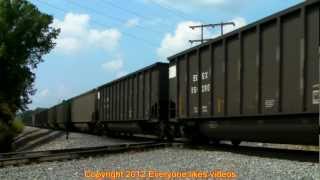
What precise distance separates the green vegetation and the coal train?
67.1 ft

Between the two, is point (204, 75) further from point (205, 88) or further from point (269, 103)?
point (269, 103)

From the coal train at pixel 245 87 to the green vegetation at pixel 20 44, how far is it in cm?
2044

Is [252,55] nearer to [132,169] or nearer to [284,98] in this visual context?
[284,98]

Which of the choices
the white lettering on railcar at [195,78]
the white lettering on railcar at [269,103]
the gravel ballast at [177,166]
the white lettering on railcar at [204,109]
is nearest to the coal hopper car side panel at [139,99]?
the white lettering on railcar at [195,78]

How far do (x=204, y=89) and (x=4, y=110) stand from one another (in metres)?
17.7

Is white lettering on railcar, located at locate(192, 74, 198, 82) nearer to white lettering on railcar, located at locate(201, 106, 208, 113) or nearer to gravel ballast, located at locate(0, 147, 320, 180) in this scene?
white lettering on railcar, located at locate(201, 106, 208, 113)

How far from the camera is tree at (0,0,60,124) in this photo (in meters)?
41.3

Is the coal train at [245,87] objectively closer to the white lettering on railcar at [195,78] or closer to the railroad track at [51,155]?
the white lettering on railcar at [195,78]

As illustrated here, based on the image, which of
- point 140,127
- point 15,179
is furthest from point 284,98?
point 140,127

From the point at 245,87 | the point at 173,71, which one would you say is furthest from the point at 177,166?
the point at 173,71

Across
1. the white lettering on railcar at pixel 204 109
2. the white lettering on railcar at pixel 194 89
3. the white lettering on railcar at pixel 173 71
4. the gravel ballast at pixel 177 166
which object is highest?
the white lettering on railcar at pixel 173 71

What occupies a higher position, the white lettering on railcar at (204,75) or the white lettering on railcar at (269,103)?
the white lettering on railcar at (204,75)

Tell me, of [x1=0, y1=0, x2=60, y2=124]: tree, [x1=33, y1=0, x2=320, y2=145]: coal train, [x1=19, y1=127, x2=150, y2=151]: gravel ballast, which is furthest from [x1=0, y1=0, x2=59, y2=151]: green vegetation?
[x1=33, y1=0, x2=320, y2=145]: coal train

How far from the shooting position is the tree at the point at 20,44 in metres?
41.3
